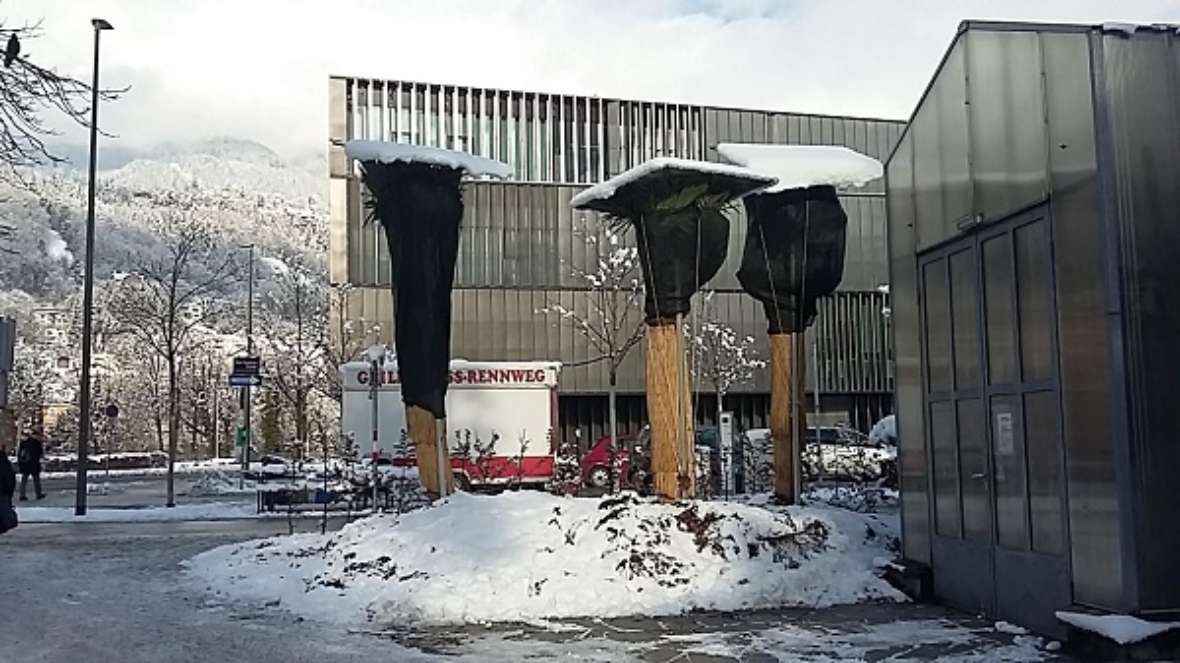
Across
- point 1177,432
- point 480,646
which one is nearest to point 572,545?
point 480,646

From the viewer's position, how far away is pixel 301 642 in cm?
1077

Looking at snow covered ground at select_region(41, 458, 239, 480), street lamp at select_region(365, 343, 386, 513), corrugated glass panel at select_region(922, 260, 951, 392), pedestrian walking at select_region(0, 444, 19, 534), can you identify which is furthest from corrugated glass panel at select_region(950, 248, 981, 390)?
snow covered ground at select_region(41, 458, 239, 480)

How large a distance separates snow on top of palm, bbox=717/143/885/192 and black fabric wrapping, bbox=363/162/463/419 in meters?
3.99

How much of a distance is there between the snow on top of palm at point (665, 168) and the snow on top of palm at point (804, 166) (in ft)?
4.80

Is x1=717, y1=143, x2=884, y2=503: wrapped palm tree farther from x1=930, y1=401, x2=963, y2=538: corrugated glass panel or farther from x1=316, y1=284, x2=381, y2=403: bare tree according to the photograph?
x1=316, y1=284, x2=381, y2=403: bare tree

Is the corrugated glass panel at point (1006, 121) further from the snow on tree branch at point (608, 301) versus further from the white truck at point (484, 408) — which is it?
the snow on tree branch at point (608, 301)

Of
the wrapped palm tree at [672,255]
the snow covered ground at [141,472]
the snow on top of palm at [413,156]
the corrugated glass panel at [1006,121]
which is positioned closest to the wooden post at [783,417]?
the wrapped palm tree at [672,255]

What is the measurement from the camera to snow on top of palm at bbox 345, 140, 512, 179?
1678cm

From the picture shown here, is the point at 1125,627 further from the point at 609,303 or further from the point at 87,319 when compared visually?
the point at 609,303

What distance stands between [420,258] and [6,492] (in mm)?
5985

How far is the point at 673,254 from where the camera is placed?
1523 centimetres

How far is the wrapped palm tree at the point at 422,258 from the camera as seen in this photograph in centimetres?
1686

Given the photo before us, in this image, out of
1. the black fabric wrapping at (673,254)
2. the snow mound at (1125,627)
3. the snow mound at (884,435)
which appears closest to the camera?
the snow mound at (1125,627)

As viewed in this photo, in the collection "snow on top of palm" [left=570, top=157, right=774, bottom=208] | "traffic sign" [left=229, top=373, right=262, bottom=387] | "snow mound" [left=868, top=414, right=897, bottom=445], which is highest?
"snow on top of palm" [left=570, top=157, right=774, bottom=208]
